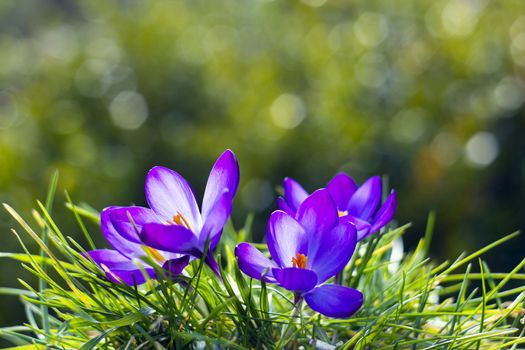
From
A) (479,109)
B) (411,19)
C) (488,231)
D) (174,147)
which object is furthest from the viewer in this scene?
(411,19)

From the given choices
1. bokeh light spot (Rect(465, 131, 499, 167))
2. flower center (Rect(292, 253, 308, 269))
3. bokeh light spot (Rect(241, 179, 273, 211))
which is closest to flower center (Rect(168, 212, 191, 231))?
flower center (Rect(292, 253, 308, 269))

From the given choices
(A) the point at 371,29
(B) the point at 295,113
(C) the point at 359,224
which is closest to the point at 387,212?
(C) the point at 359,224

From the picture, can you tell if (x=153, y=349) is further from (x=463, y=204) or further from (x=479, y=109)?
(x=479, y=109)

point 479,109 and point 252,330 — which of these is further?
point 479,109

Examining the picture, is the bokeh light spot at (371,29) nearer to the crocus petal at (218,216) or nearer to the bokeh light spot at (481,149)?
the bokeh light spot at (481,149)

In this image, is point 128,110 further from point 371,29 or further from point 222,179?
point 222,179

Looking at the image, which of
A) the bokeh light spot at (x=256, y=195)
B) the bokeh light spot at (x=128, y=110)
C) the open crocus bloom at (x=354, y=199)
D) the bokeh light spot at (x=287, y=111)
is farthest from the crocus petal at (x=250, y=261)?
the bokeh light spot at (x=128, y=110)

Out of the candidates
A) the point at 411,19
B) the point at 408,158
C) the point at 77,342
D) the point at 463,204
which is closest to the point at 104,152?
the point at 408,158
